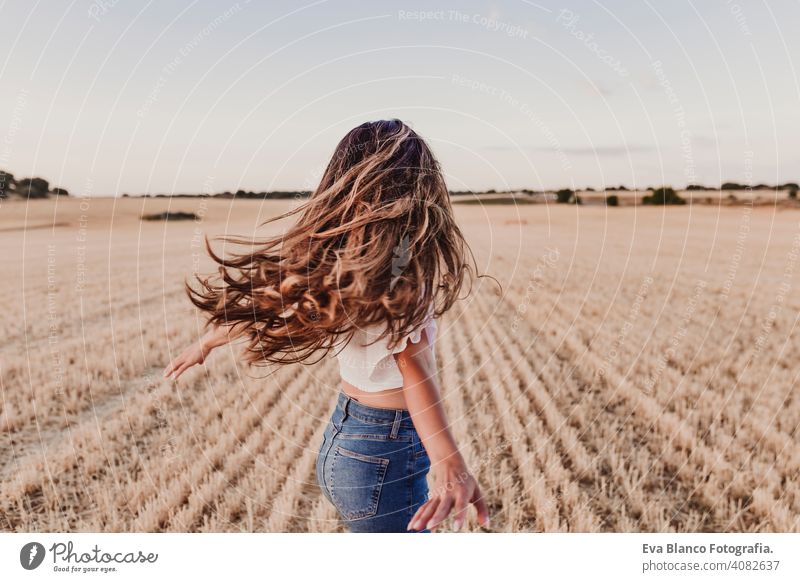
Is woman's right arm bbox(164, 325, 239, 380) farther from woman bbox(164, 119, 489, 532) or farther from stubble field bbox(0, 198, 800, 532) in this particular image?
stubble field bbox(0, 198, 800, 532)

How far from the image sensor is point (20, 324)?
33.9 ft

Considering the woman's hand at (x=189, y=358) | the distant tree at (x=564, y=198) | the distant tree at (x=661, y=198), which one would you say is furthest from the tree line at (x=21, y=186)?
the distant tree at (x=564, y=198)

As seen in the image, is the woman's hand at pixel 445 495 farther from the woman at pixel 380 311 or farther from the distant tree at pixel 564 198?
the distant tree at pixel 564 198

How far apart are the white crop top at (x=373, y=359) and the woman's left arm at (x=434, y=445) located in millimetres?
48

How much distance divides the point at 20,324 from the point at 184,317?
2.46 meters

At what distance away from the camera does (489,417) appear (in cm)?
602

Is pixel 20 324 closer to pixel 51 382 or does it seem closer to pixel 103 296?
pixel 103 296

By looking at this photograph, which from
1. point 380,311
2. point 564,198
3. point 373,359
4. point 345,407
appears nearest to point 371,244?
point 380,311

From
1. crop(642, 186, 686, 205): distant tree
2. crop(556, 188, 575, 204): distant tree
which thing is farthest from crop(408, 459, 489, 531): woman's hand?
crop(556, 188, 575, 204): distant tree

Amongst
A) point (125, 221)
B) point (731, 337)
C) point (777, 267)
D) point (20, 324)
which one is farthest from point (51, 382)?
point (125, 221)

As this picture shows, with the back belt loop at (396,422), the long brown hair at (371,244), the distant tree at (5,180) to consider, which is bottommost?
the back belt loop at (396,422)

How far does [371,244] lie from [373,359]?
431 mm

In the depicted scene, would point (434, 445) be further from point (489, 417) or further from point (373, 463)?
point (489, 417)

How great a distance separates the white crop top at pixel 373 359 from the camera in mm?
2303
